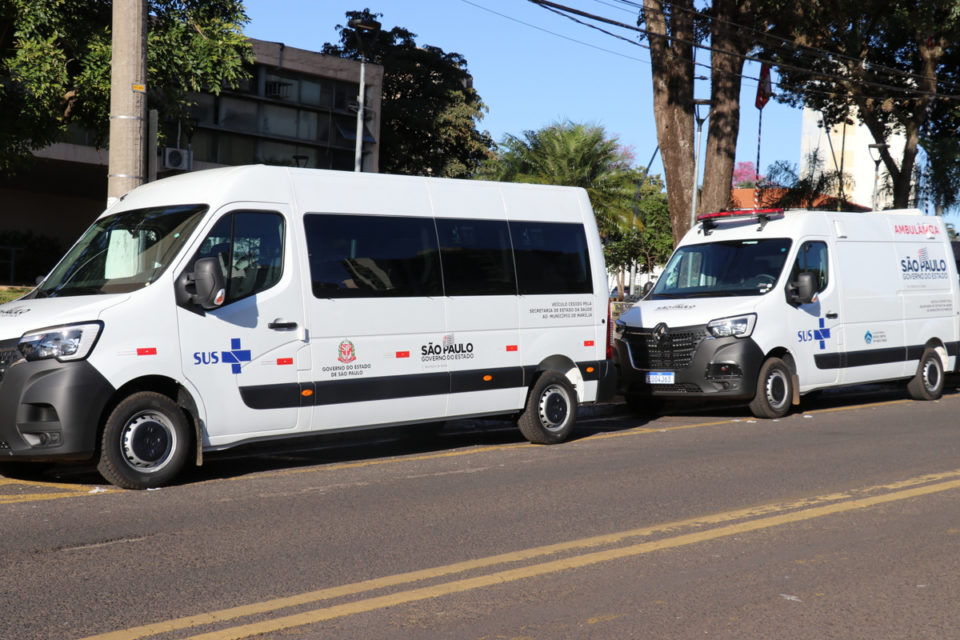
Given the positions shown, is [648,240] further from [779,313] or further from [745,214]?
[779,313]

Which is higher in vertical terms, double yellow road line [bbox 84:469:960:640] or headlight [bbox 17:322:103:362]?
headlight [bbox 17:322:103:362]

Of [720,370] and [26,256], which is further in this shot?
[26,256]

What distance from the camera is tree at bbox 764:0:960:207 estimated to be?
25.0m

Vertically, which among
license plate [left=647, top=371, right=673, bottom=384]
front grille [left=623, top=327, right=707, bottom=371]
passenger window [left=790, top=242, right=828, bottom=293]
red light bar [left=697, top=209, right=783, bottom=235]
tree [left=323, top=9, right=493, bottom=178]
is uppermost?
tree [left=323, top=9, right=493, bottom=178]

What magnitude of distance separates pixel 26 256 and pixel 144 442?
30.7 meters

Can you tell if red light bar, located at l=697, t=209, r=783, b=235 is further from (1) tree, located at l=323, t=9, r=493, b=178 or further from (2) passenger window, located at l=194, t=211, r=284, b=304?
(1) tree, located at l=323, t=9, r=493, b=178

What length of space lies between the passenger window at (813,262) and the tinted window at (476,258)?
4.63 m

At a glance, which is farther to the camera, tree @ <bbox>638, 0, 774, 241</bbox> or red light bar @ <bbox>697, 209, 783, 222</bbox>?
tree @ <bbox>638, 0, 774, 241</bbox>

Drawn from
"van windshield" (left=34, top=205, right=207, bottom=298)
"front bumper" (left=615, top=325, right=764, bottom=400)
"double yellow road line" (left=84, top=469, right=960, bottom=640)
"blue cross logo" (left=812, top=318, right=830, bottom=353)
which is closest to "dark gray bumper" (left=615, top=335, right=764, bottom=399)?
"front bumper" (left=615, top=325, right=764, bottom=400)

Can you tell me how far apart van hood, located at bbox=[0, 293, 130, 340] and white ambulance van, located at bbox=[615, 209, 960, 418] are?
7083 millimetres

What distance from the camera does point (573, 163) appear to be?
163 feet

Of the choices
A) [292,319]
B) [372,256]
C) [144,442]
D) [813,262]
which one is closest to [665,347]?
[813,262]

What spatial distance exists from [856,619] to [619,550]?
1.55 meters

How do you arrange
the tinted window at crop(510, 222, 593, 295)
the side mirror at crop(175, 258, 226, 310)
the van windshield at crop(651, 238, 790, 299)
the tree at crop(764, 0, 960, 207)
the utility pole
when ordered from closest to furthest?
the side mirror at crop(175, 258, 226, 310) < the tinted window at crop(510, 222, 593, 295) < the utility pole < the van windshield at crop(651, 238, 790, 299) < the tree at crop(764, 0, 960, 207)
